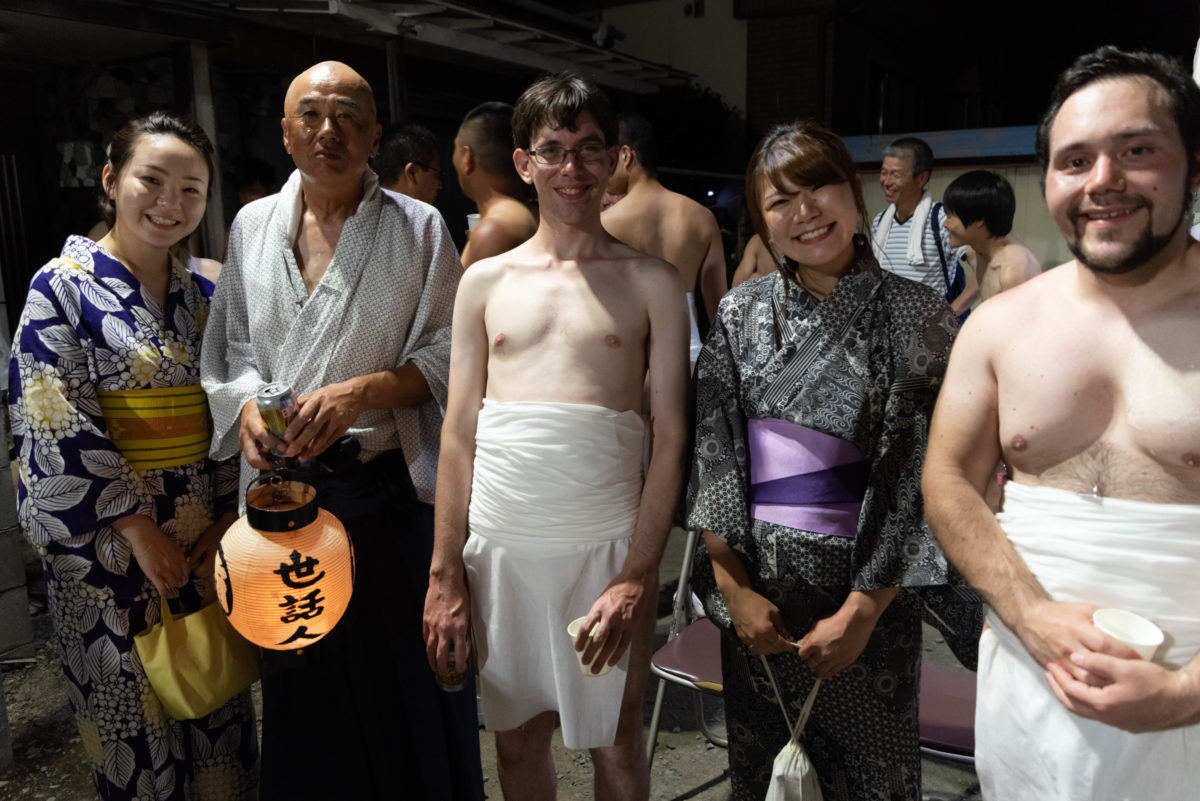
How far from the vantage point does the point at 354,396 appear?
2205 millimetres

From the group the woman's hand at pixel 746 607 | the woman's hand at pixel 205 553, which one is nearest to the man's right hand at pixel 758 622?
the woman's hand at pixel 746 607

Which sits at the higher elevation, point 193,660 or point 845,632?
point 845,632

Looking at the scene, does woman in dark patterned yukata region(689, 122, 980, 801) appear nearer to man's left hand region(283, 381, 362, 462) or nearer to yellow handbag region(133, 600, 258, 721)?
man's left hand region(283, 381, 362, 462)

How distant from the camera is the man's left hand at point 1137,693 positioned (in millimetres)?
1299

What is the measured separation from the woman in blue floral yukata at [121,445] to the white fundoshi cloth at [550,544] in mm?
897

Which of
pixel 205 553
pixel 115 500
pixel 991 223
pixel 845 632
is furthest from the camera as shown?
pixel 991 223

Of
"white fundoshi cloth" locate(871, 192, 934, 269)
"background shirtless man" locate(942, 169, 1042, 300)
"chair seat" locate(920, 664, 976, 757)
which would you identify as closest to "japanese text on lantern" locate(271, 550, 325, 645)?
"chair seat" locate(920, 664, 976, 757)

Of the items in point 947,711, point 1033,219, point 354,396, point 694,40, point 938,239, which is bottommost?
point 947,711

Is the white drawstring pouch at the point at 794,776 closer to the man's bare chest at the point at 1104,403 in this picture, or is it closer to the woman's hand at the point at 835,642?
the woman's hand at the point at 835,642

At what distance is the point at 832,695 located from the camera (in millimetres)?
1885

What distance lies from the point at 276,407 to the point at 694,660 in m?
1.36

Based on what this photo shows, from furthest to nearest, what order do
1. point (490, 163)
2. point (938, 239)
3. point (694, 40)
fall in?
point (694, 40), point (938, 239), point (490, 163)

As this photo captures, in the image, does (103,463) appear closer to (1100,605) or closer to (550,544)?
(550,544)

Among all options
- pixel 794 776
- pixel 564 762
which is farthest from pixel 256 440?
pixel 564 762
